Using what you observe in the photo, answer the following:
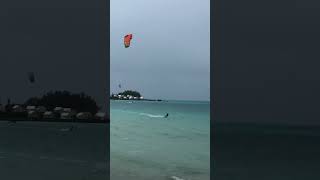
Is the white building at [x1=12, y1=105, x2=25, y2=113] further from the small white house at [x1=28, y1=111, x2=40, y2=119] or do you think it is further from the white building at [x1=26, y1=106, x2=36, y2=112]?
the small white house at [x1=28, y1=111, x2=40, y2=119]

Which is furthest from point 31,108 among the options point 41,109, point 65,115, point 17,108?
point 65,115

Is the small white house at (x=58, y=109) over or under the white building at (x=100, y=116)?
over

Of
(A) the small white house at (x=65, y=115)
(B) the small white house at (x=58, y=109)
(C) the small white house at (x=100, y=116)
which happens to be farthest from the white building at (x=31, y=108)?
(C) the small white house at (x=100, y=116)

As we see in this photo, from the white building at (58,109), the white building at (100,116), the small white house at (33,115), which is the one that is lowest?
the white building at (100,116)

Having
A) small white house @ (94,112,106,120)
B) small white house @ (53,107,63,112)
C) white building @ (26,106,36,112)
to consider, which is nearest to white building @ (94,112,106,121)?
small white house @ (94,112,106,120)

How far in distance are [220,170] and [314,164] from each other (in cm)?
1351

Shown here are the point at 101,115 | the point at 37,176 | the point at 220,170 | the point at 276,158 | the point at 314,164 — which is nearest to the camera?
the point at 37,176

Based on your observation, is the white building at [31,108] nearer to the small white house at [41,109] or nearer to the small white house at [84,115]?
the small white house at [41,109]

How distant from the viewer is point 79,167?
104ft

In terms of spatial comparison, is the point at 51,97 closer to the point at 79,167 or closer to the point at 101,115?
the point at 101,115

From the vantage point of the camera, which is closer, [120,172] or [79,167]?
[120,172]

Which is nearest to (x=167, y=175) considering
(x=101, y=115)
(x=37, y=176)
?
(x=37, y=176)

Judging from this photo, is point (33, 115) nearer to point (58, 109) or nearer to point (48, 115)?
point (58, 109)

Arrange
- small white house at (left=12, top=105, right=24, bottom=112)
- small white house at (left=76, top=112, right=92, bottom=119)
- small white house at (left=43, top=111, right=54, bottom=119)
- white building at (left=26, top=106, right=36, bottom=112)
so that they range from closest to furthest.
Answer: small white house at (left=12, top=105, right=24, bottom=112), white building at (left=26, top=106, right=36, bottom=112), small white house at (left=43, top=111, right=54, bottom=119), small white house at (left=76, top=112, right=92, bottom=119)
